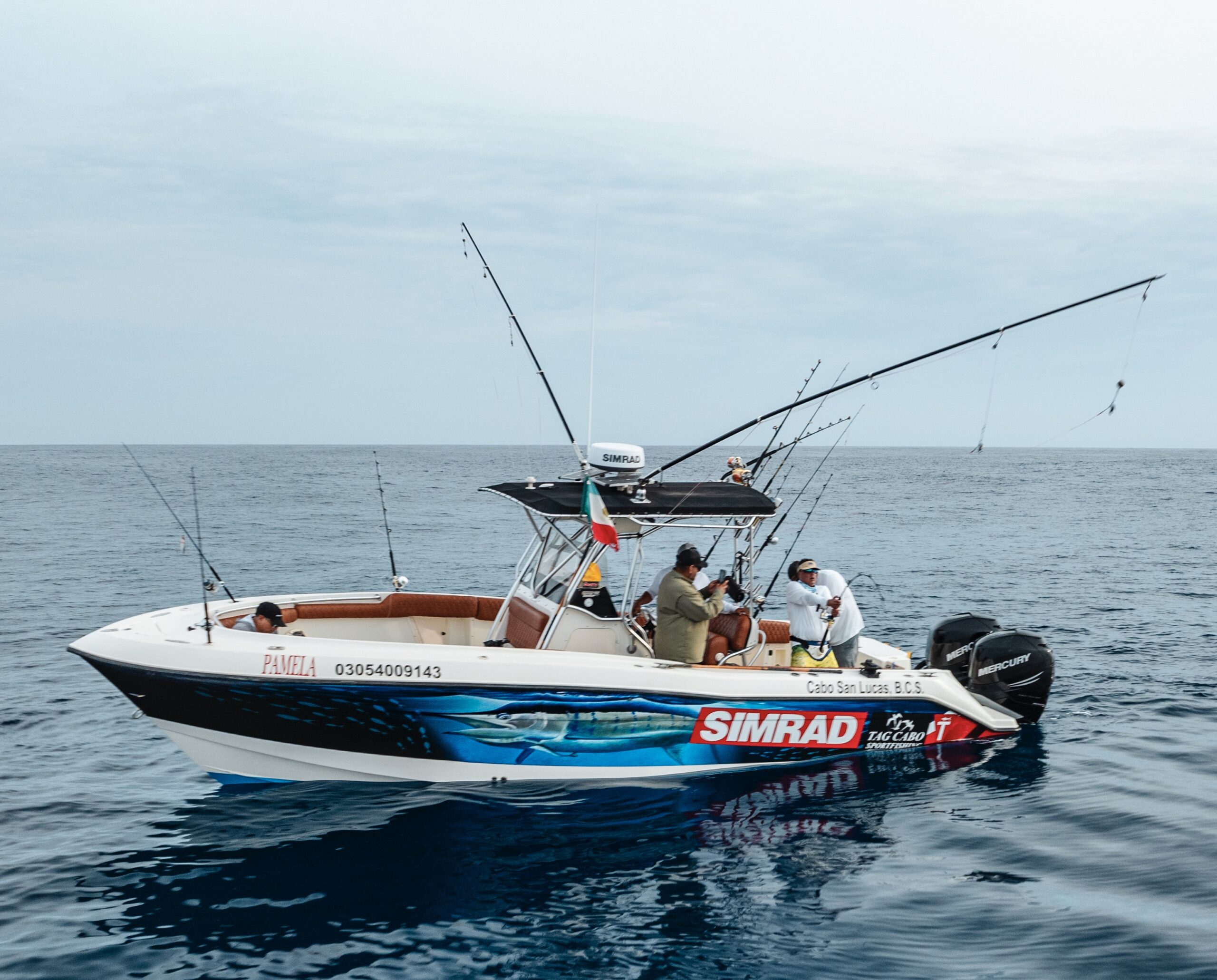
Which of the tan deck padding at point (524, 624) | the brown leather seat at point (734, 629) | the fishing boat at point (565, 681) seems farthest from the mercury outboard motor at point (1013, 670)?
the tan deck padding at point (524, 624)

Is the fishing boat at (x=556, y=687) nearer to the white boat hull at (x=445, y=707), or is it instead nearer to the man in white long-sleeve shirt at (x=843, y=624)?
the white boat hull at (x=445, y=707)

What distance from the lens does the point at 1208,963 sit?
17.8 feet

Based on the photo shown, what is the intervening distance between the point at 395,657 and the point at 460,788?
1230mm

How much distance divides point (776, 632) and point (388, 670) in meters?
4.07

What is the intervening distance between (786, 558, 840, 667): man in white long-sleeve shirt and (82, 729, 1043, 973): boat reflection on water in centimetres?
106

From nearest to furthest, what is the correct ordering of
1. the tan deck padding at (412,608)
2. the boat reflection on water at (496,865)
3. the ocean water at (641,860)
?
the ocean water at (641,860), the boat reflection on water at (496,865), the tan deck padding at (412,608)

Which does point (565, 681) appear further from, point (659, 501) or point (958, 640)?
point (958, 640)

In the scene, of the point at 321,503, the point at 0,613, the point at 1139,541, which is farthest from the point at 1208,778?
the point at 321,503

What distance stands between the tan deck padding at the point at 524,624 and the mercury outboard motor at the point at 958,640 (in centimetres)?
427

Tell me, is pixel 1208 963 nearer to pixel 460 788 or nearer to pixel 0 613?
pixel 460 788

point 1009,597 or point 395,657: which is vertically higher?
point 395,657

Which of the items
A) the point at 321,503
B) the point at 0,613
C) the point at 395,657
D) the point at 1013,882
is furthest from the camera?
the point at 321,503

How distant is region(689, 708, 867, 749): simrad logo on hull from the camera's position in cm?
789

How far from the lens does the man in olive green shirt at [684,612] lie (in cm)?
793
